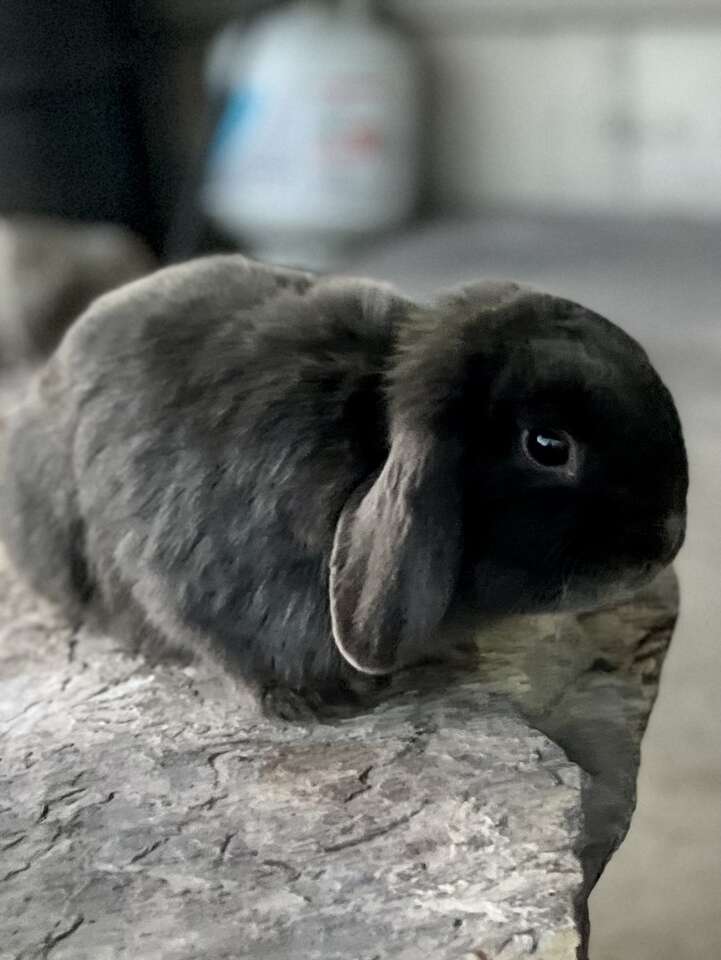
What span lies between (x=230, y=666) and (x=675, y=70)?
6.57ft

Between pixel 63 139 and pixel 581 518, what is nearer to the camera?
pixel 581 518

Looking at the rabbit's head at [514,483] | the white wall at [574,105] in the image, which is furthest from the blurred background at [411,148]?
the rabbit's head at [514,483]

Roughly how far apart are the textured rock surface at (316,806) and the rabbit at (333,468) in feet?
0.17

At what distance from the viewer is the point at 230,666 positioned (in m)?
0.89

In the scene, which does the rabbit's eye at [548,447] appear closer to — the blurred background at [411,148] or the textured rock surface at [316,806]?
the textured rock surface at [316,806]

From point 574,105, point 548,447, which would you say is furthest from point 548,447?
point 574,105

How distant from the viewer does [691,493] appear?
195cm

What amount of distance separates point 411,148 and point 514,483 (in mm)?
1925

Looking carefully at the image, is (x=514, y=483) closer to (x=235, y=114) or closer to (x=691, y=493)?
(x=691, y=493)

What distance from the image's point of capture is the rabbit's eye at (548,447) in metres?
0.77

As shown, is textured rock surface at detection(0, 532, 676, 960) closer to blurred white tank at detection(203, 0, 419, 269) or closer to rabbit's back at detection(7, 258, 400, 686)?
rabbit's back at detection(7, 258, 400, 686)

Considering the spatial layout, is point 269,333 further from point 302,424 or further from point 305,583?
point 305,583

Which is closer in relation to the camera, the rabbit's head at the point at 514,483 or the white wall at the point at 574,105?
the rabbit's head at the point at 514,483

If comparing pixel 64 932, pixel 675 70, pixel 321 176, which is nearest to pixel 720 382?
pixel 675 70
